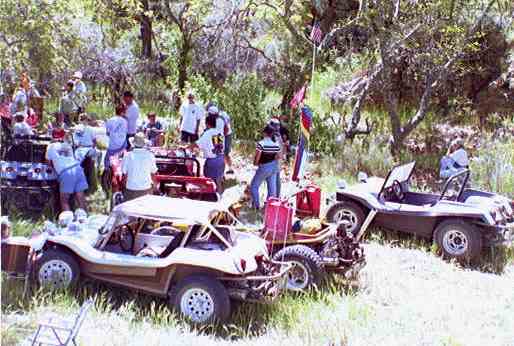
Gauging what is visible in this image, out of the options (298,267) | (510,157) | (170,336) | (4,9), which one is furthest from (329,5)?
(170,336)

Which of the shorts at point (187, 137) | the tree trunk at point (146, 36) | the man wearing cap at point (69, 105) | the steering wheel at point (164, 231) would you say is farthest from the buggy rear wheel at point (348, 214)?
the tree trunk at point (146, 36)

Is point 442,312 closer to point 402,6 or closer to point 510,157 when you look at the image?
point 510,157

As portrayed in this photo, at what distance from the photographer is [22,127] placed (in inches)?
445

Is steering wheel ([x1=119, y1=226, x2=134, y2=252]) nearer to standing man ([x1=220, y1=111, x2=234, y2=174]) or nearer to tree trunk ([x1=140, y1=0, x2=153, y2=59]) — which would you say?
standing man ([x1=220, y1=111, x2=234, y2=174])

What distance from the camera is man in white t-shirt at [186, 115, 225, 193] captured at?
1098 centimetres

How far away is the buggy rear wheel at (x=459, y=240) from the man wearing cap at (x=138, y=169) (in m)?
4.03

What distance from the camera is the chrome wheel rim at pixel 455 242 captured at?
9789 mm

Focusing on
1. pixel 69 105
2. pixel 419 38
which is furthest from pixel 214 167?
pixel 419 38

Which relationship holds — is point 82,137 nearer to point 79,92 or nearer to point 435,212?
point 79,92

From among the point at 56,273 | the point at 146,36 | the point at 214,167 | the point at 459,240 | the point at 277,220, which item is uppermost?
the point at 146,36

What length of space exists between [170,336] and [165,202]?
1772 millimetres

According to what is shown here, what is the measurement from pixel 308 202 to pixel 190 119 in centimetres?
446

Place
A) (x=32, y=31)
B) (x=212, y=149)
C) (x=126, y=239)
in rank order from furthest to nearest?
(x=32, y=31), (x=212, y=149), (x=126, y=239)

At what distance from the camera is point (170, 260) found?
288 inches
